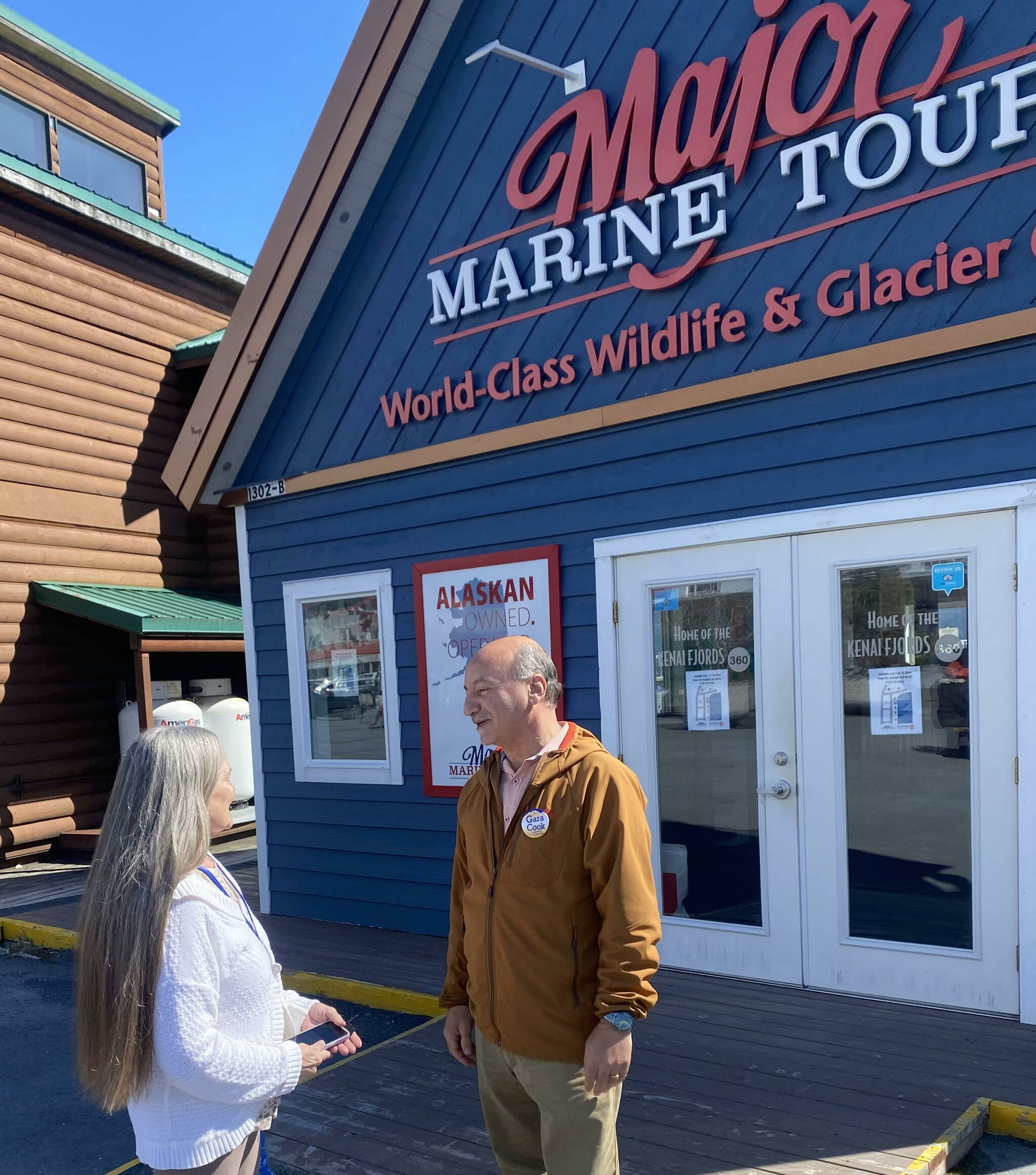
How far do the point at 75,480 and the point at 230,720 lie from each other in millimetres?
3061

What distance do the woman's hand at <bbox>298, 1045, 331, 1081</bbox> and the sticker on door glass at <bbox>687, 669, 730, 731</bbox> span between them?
3217mm

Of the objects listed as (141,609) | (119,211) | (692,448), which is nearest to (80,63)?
(119,211)

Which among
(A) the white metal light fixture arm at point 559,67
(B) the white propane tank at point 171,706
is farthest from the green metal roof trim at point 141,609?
(A) the white metal light fixture arm at point 559,67

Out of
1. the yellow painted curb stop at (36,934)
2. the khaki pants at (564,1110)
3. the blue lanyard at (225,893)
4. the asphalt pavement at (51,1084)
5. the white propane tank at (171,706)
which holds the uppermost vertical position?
the blue lanyard at (225,893)

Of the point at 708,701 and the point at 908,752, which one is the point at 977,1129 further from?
the point at 708,701

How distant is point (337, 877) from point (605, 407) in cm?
376

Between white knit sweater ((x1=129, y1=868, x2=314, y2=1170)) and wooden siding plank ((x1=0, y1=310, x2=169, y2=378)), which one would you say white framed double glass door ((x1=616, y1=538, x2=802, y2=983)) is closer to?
white knit sweater ((x1=129, y1=868, x2=314, y2=1170))

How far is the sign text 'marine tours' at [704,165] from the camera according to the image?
4453 mm

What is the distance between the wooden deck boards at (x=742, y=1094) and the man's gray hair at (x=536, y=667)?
1.81 meters

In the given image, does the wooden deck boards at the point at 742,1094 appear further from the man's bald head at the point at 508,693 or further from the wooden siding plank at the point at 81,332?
the wooden siding plank at the point at 81,332

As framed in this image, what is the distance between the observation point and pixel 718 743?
5203mm

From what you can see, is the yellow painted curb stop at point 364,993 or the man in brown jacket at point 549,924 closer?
the man in brown jacket at point 549,924

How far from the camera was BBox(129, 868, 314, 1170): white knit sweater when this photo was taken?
6.72 feet

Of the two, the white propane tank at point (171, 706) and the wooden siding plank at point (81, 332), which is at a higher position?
the wooden siding plank at point (81, 332)
